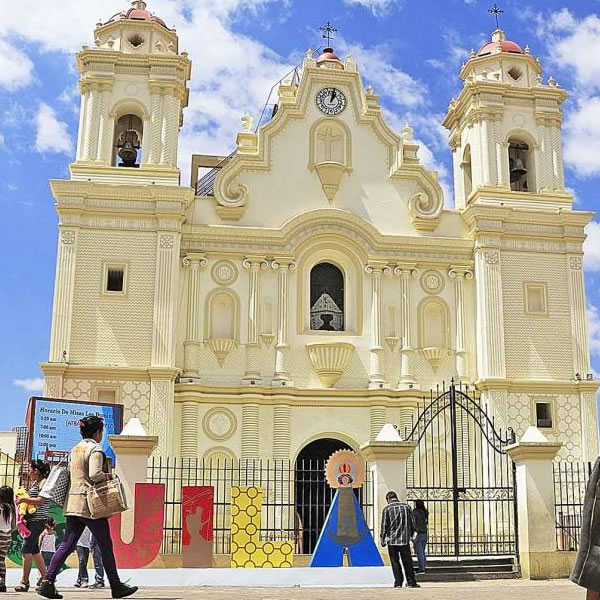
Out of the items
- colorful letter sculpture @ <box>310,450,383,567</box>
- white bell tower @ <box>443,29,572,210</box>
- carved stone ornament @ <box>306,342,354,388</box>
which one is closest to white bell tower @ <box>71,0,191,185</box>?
carved stone ornament @ <box>306,342,354,388</box>

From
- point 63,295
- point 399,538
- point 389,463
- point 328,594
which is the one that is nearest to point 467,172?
point 63,295

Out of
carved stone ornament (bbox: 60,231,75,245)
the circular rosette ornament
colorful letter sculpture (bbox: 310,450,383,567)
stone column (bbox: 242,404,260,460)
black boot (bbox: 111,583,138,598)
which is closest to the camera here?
black boot (bbox: 111,583,138,598)

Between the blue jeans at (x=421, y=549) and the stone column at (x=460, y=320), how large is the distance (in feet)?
29.1

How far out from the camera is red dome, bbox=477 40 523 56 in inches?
1082

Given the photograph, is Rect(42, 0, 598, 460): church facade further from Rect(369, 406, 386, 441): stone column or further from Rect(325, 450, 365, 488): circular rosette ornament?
Rect(325, 450, 365, 488): circular rosette ornament

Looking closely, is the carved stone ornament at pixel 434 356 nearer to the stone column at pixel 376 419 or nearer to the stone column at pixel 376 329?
the stone column at pixel 376 329

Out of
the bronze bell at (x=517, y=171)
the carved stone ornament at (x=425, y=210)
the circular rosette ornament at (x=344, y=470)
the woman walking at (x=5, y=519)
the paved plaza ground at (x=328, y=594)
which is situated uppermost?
the bronze bell at (x=517, y=171)

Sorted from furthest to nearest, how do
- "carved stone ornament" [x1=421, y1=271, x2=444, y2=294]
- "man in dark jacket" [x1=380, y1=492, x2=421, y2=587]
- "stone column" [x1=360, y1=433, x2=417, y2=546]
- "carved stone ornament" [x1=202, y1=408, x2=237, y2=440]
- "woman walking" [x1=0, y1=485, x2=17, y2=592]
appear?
1. "carved stone ornament" [x1=421, y1=271, x2=444, y2=294]
2. "carved stone ornament" [x1=202, y1=408, x2=237, y2=440]
3. "stone column" [x1=360, y1=433, x2=417, y2=546]
4. "man in dark jacket" [x1=380, y1=492, x2=421, y2=587]
5. "woman walking" [x1=0, y1=485, x2=17, y2=592]

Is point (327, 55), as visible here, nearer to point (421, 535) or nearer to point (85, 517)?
point (421, 535)

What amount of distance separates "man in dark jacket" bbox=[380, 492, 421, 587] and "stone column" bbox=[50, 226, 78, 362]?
1182cm

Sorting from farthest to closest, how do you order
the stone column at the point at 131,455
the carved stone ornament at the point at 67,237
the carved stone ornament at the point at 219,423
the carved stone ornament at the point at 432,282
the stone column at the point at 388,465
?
the carved stone ornament at the point at 432,282 → the carved stone ornament at the point at 67,237 → the carved stone ornament at the point at 219,423 → the stone column at the point at 388,465 → the stone column at the point at 131,455

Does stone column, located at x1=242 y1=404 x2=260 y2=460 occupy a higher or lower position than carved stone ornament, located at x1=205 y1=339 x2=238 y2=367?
lower

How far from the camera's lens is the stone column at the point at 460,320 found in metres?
24.4

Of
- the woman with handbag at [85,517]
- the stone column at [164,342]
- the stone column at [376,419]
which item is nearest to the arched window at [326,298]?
the stone column at [376,419]
